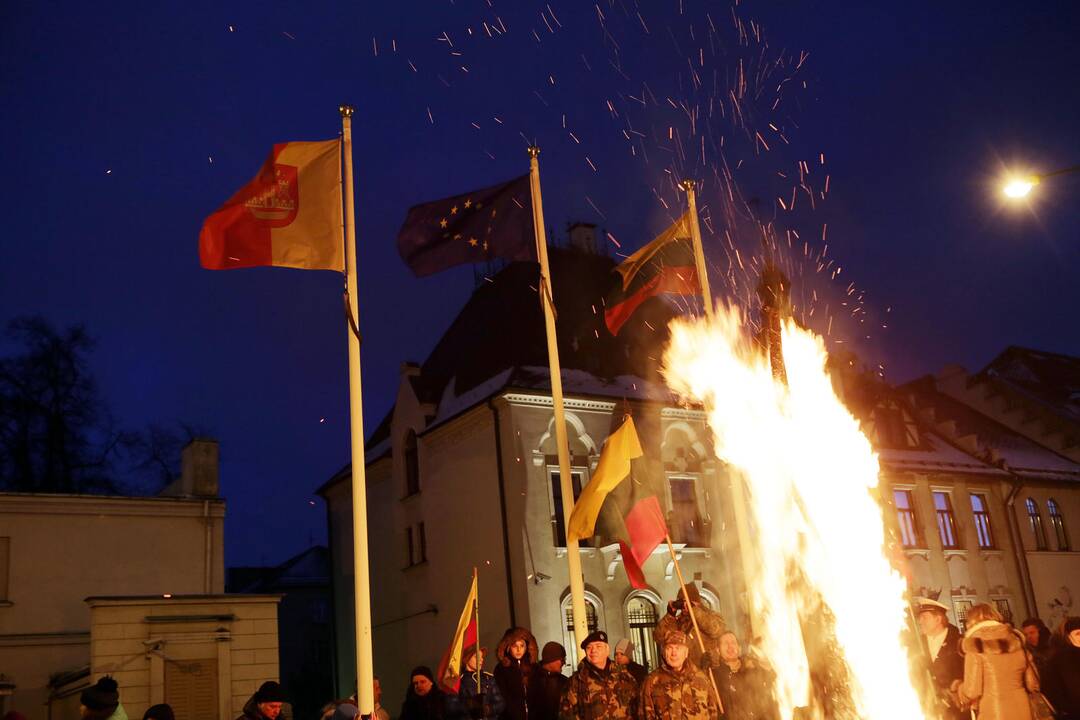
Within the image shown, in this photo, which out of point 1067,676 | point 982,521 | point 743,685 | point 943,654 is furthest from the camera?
point 982,521

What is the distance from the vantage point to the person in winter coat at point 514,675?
11094mm

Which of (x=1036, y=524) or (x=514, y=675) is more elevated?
(x=1036, y=524)

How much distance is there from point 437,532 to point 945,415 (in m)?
21.7

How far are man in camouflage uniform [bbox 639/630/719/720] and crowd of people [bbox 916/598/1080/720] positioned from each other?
2525 millimetres

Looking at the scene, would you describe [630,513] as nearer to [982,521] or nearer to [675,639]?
[675,639]

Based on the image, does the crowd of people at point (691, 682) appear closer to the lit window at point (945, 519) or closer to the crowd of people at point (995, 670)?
the crowd of people at point (995, 670)

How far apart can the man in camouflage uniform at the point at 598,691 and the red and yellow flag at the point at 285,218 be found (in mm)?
5907

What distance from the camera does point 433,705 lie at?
11.4 meters

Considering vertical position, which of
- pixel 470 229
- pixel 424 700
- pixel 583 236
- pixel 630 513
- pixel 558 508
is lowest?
pixel 424 700

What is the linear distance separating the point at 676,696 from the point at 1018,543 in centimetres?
2985

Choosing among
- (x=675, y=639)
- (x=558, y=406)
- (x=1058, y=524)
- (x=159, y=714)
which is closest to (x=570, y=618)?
(x=558, y=406)

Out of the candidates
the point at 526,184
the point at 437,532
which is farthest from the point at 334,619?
the point at 526,184

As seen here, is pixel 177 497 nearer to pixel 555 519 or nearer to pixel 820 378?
pixel 555 519

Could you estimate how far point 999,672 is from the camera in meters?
8.77
